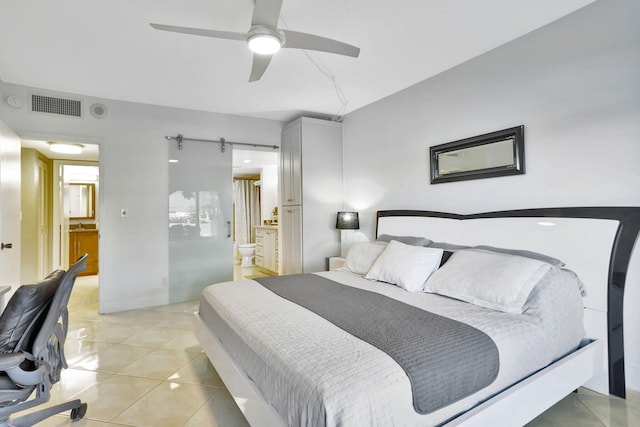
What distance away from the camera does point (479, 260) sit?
2.25 m

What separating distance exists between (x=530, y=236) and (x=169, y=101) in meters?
4.04

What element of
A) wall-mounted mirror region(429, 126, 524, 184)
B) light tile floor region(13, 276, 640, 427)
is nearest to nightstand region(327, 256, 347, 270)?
wall-mounted mirror region(429, 126, 524, 184)

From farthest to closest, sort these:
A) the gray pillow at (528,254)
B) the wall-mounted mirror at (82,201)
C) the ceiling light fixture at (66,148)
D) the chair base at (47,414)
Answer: the wall-mounted mirror at (82,201), the ceiling light fixture at (66,148), the gray pillow at (528,254), the chair base at (47,414)

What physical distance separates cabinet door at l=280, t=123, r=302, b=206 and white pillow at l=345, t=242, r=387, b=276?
1411 mm

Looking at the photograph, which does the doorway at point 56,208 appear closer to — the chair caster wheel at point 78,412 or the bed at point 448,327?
the chair caster wheel at point 78,412

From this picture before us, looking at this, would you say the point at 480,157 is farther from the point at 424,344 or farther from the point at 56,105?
the point at 56,105

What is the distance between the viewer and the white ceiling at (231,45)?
Result: 2.19 meters

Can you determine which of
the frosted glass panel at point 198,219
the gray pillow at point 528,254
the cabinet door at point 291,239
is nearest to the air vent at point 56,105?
the frosted glass panel at point 198,219

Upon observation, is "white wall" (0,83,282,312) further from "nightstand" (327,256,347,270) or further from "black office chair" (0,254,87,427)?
"black office chair" (0,254,87,427)

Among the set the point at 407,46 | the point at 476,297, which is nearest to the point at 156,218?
the point at 407,46

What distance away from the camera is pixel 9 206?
3.07m

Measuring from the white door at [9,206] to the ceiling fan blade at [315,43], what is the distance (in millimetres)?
2679

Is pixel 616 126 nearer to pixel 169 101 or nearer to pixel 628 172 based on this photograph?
pixel 628 172

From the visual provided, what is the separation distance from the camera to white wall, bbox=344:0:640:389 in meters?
2.04
